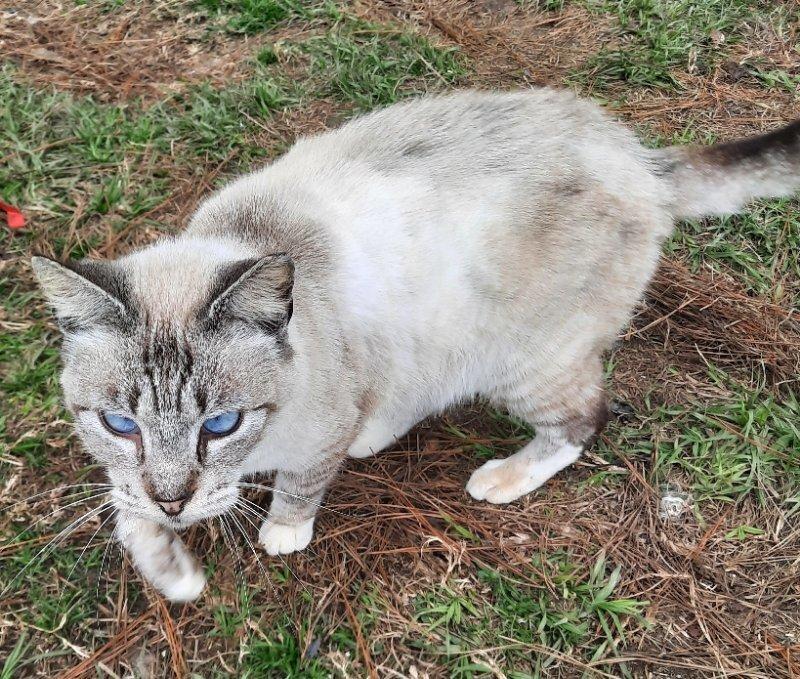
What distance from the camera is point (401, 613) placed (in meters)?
2.45

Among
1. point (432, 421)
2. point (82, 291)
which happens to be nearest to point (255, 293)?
point (82, 291)

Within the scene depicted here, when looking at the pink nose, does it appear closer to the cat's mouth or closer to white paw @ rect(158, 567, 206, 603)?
the cat's mouth

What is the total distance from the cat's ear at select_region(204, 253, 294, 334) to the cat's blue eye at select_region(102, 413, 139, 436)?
0.33 meters

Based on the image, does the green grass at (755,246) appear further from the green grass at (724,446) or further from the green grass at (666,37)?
the green grass at (666,37)

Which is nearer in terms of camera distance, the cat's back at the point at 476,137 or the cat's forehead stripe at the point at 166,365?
the cat's forehead stripe at the point at 166,365

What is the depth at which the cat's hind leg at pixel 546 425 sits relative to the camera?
8.05 feet

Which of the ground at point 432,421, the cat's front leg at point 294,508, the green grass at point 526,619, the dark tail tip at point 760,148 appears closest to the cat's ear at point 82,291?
the ground at point 432,421

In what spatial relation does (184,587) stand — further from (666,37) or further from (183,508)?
(666,37)

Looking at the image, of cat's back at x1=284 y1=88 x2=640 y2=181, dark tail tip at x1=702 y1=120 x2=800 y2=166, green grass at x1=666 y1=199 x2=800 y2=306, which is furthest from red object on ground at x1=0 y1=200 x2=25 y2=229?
green grass at x1=666 y1=199 x2=800 y2=306

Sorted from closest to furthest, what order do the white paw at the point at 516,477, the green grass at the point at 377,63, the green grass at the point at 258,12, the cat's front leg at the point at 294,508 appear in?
the cat's front leg at the point at 294,508, the white paw at the point at 516,477, the green grass at the point at 377,63, the green grass at the point at 258,12

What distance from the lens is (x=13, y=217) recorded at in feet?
10.6

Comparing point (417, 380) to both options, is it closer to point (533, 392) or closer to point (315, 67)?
point (533, 392)

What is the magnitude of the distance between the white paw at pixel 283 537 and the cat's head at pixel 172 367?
73 cm

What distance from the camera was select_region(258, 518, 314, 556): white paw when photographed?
250 centimetres
